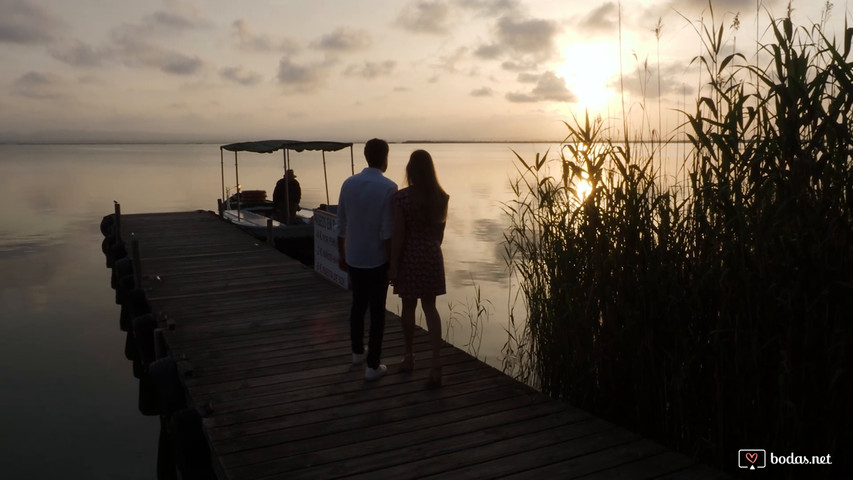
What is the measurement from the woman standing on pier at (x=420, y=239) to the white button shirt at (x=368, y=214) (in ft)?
0.35

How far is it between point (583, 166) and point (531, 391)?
75.7 inches

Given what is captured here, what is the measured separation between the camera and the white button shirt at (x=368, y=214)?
15.0ft

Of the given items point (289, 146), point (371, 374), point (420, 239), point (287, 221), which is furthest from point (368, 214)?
point (287, 221)

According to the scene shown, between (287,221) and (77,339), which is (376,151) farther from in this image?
(287,221)

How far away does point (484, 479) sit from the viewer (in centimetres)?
351

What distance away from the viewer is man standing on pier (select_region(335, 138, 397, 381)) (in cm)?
457

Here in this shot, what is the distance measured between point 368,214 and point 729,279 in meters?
2.43

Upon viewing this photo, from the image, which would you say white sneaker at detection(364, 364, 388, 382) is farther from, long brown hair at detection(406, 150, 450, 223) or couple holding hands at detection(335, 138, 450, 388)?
long brown hair at detection(406, 150, 450, 223)

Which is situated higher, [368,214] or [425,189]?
[425,189]

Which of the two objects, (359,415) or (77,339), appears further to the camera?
(77,339)

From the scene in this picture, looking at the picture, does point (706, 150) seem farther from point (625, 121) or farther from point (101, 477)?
point (101, 477)

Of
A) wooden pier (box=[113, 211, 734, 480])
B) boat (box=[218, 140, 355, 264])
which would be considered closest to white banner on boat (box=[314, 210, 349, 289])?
wooden pier (box=[113, 211, 734, 480])

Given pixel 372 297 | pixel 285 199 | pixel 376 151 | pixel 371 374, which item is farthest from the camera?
pixel 285 199

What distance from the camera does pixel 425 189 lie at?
4.37 meters
